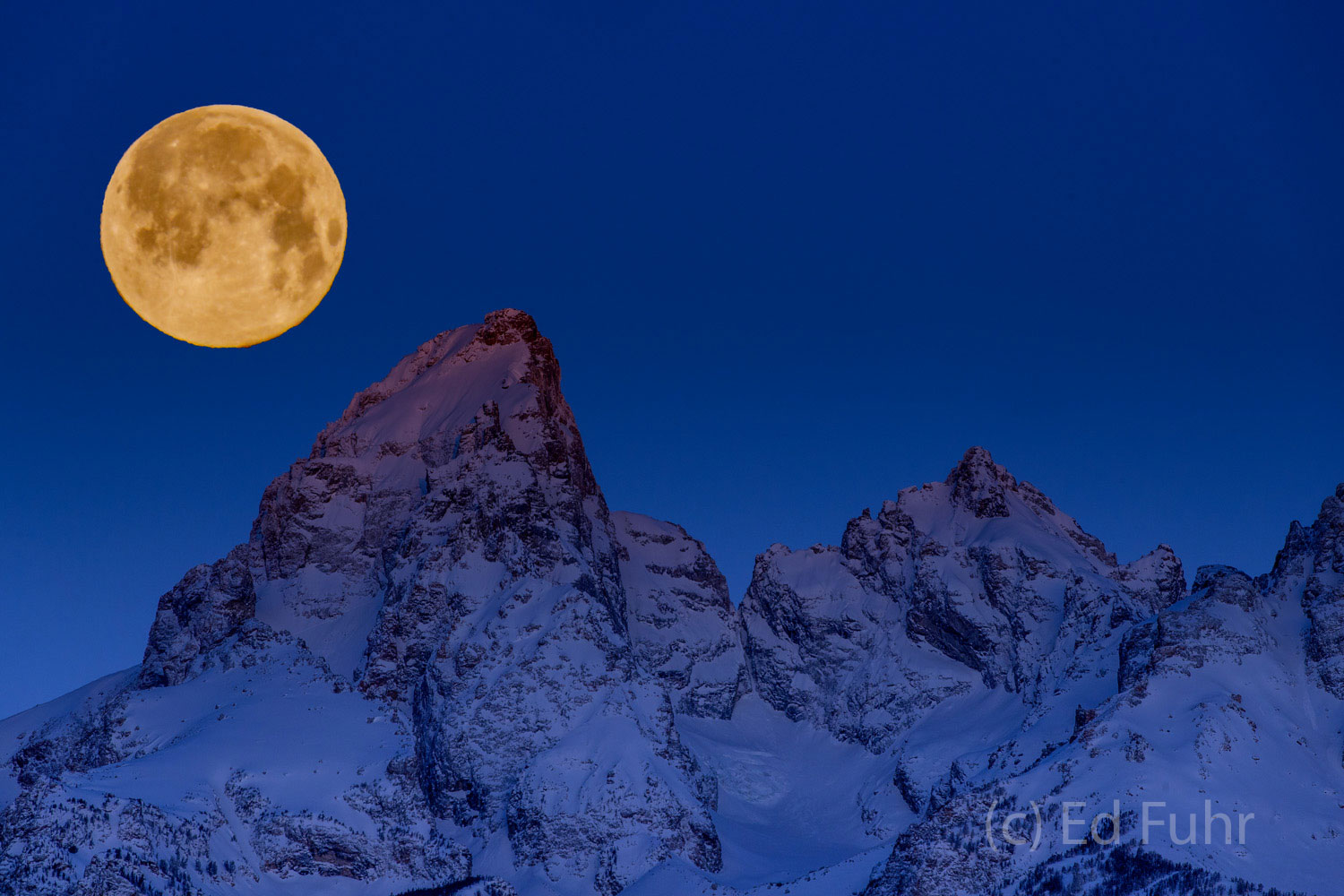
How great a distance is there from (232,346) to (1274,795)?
435 ft

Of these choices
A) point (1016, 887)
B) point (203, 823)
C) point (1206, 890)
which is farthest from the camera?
point (203, 823)

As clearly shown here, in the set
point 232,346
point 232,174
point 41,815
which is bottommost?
point 41,815

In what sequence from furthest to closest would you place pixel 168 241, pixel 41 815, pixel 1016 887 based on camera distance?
1. pixel 41 815
2. pixel 1016 887
3. pixel 168 241

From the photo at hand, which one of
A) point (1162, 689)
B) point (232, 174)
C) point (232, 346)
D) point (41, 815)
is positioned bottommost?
point (41, 815)

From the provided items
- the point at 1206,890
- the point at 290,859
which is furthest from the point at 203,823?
the point at 1206,890

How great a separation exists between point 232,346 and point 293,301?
5.17 meters

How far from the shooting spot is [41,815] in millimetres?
170750

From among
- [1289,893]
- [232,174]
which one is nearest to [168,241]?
[232,174]

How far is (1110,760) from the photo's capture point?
173750 mm

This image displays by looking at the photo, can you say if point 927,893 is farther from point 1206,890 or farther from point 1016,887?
point 1206,890

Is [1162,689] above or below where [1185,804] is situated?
above

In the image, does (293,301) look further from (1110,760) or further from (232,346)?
(1110,760)

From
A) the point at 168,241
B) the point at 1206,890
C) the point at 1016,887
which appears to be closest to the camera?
the point at 168,241

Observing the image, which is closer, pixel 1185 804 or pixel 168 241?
pixel 168 241
